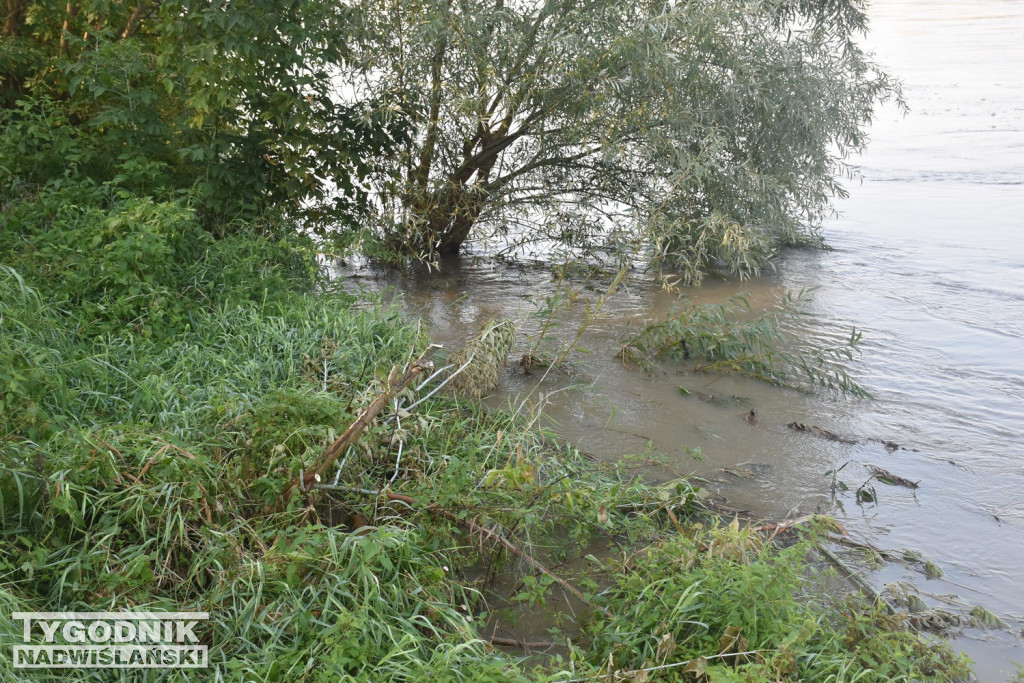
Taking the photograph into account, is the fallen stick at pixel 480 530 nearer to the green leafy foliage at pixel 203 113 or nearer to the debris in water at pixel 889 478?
the debris in water at pixel 889 478

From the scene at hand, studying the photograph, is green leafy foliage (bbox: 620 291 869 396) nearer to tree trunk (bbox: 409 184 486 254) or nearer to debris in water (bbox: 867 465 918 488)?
debris in water (bbox: 867 465 918 488)

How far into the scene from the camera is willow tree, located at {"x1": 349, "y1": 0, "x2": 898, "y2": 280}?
6.43 metres

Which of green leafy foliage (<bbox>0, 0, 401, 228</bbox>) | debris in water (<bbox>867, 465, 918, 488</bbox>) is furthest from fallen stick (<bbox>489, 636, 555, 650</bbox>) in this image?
green leafy foliage (<bbox>0, 0, 401, 228</bbox>)

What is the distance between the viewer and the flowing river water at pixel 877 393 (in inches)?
154

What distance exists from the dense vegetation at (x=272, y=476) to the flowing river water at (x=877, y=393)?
0.49 metres

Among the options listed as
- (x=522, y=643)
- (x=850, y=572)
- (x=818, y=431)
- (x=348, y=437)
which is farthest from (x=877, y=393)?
(x=348, y=437)

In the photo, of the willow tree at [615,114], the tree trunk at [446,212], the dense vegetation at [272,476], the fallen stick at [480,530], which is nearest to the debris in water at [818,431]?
the dense vegetation at [272,476]

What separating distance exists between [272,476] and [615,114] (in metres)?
4.57

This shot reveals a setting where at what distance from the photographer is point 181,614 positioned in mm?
2674

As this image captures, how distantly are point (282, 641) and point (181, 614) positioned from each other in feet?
1.06

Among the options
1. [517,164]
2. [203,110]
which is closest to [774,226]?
[517,164]

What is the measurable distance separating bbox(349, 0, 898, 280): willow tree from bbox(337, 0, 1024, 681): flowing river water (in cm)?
72

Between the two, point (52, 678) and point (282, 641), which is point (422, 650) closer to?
point (282, 641)

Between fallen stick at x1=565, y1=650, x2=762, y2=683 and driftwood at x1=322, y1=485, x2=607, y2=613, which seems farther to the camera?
driftwood at x1=322, y1=485, x2=607, y2=613
